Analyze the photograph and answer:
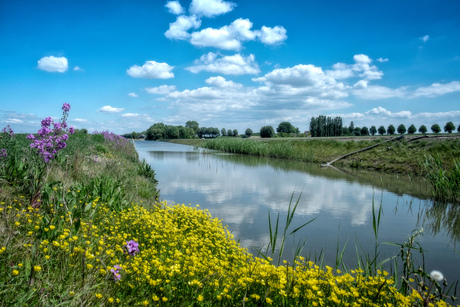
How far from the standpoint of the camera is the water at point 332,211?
486cm

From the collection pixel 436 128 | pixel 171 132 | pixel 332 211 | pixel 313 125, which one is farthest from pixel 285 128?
pixel 332 211

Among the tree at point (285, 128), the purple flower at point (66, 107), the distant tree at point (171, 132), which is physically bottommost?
the purple flower at point (66, 107)

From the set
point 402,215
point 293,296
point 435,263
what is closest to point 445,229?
point 402,215

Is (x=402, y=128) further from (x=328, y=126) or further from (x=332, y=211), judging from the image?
(x=332, y=211)

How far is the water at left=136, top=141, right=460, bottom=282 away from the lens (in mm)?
4859

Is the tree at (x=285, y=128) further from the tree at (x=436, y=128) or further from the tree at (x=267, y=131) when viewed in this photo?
the tree at (x=436, y=128)

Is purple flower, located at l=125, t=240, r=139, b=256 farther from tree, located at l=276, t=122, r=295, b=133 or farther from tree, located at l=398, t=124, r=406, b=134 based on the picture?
tree, located at l=276, t=122, r=295, b=133

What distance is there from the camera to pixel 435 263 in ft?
14.4

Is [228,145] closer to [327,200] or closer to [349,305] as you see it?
[327,200]

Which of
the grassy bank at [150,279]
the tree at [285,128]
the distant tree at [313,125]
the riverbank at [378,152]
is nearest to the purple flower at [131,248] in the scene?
the grassy bank at [150,279]

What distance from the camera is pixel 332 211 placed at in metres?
7.21

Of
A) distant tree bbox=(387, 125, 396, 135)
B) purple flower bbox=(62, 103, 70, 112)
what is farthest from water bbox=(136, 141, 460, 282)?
distant tree bbox=(387, 125, 396, 135)

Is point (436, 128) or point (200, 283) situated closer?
point (200, 283)

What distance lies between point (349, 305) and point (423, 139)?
1906cm
